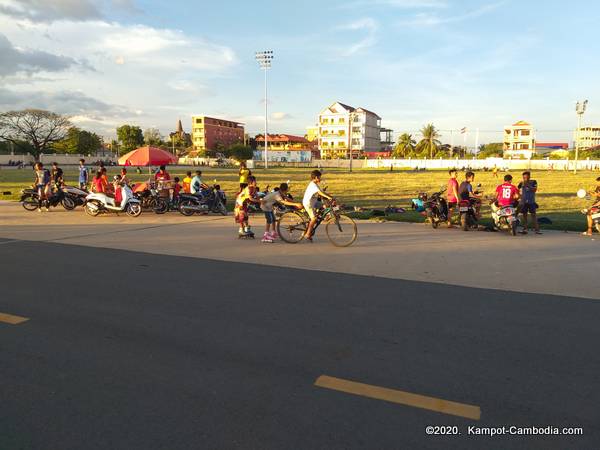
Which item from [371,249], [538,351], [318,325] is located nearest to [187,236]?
[371,249]

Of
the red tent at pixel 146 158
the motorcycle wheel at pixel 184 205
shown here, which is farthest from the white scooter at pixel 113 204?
the red tent at pixel 146 158

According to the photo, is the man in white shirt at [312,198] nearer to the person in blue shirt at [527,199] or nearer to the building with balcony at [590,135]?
the person in blue shirt at [527,199]

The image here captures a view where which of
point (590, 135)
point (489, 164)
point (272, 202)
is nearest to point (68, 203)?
point (272, 202)

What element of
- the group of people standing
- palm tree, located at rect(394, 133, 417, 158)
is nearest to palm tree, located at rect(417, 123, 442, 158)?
palm tree, located at rect(394, 133, 417, 158)

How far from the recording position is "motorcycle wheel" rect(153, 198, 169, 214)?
1608 cm

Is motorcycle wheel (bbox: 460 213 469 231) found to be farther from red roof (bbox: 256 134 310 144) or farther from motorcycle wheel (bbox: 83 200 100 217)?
red roof (bbox: 256 134 310 144)

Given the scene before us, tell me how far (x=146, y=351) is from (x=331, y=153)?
109m

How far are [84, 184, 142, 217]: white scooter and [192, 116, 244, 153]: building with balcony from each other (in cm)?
10427

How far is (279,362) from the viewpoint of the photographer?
4188 millimetres

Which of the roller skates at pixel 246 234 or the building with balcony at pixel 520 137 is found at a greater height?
the building with balcony at pixel 520 137

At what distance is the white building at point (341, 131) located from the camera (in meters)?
111

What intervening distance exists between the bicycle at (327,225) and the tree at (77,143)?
95102mm

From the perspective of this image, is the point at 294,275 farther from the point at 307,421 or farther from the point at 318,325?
the point at 307,421

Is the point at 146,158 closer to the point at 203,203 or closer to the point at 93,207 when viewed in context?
the point at 93,207
